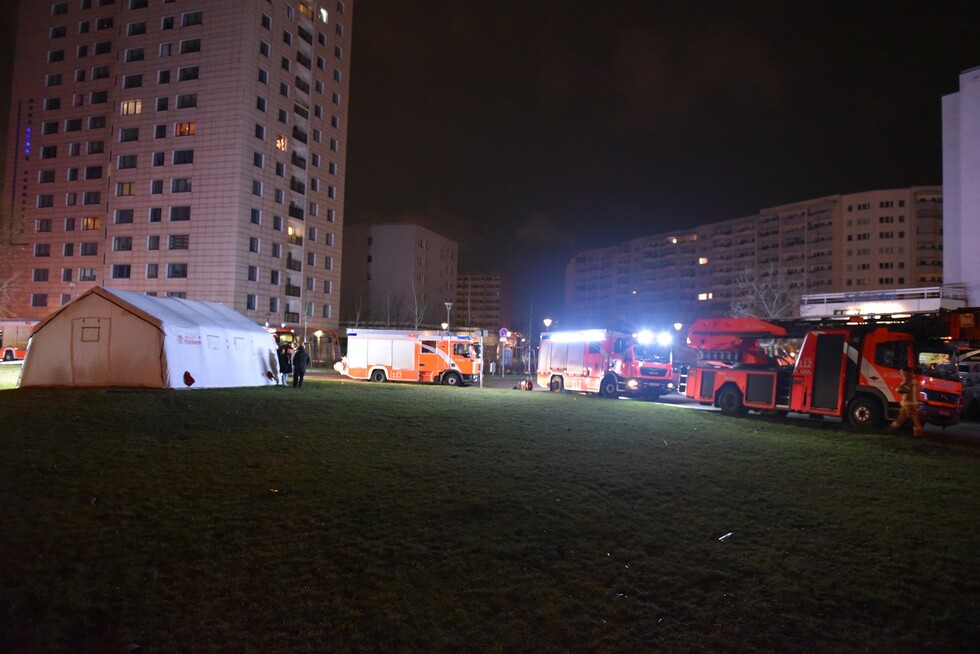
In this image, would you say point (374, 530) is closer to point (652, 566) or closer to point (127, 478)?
point (652, 566)

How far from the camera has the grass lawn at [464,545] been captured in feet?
16.1

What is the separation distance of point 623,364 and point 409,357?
11.2 metres

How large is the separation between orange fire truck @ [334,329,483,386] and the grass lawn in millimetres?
19576

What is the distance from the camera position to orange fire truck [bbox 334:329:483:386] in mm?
32125

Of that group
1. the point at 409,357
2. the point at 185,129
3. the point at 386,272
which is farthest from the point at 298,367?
the point at 386,272

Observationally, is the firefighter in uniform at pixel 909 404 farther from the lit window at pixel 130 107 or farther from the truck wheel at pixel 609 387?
the lit window at pixel 130 107

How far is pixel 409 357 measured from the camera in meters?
32.2

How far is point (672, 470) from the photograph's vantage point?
1049 centimetres

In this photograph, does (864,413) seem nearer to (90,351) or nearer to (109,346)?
(109,346)

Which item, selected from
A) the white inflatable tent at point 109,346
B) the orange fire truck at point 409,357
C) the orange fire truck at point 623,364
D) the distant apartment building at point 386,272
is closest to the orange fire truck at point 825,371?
the orange fire truck at point 623,364

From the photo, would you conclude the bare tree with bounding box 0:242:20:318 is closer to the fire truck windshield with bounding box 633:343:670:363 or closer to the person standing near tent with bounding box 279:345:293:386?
the person standing near tent with bounding box 279:345:293:386

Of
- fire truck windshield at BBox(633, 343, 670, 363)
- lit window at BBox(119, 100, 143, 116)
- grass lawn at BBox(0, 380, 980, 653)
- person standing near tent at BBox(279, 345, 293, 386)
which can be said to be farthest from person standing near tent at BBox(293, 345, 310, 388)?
lit window at BBox(119, 100, 143, 116)

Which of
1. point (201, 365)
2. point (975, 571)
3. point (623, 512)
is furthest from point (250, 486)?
point (201, 365)

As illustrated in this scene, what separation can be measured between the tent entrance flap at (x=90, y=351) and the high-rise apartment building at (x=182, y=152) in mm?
36678
